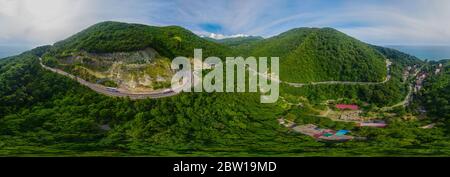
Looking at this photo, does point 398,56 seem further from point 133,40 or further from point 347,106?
point 133,40

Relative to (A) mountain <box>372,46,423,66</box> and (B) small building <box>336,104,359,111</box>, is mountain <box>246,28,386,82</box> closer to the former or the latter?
(A) mountain <box>372,46,423,66</box>

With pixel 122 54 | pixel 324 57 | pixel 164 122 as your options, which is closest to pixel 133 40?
pixel 122 54

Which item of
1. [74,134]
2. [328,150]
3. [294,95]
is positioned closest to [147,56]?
[74,134]

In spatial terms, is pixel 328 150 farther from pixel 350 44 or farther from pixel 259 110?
pixel 350 44

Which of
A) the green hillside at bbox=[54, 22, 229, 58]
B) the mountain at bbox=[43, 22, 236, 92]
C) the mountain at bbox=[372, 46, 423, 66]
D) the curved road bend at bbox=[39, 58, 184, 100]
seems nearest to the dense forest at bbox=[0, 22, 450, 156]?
the green hillside at bbox=[54, 22, 229, 58]

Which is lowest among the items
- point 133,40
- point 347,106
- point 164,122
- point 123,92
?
point 164,122

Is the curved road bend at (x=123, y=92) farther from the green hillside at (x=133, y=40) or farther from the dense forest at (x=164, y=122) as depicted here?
the green hillside at (x=133, y=40)
